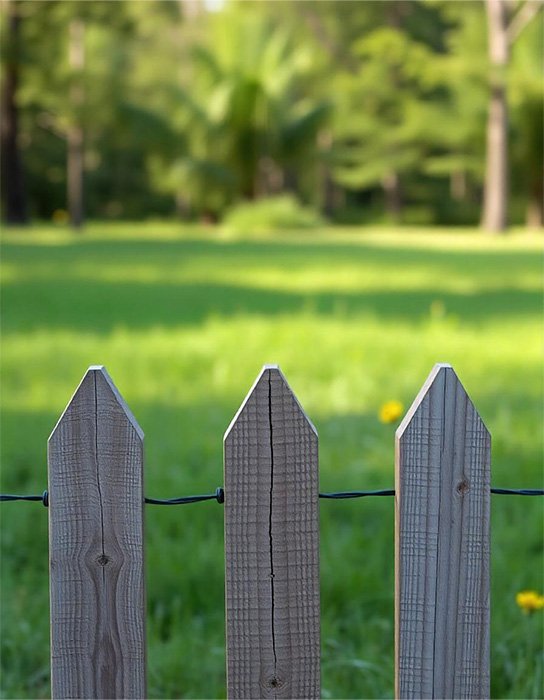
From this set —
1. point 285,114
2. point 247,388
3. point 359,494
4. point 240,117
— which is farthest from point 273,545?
point 240,117

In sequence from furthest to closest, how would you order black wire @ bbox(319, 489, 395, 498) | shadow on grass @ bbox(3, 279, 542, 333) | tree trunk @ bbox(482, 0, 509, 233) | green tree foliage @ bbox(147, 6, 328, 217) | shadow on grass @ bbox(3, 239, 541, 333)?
green tree foliage @ bbox(147, 6, 328, 217) → tree trunk @ bbox(482, 0, 509, 233) → shadow on grass @ bbox(3, 239, 541, 333) → shadow on grass @ bbox(3, 279, 542, 333) → black wire @ bbox(319, 489, 395, 498)

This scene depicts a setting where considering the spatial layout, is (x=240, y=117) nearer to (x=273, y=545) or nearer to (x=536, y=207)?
(x=536, y=207)

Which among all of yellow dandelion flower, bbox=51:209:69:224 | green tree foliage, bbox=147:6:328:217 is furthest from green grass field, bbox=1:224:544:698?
yellow dandelion flower, bbox=51:209:69:224

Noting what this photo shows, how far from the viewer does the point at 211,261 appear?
14.2 meters

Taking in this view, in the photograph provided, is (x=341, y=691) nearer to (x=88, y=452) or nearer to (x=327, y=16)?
(x=88, y=452)

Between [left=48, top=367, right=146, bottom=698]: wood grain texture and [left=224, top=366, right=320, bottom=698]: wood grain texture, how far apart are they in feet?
0.50

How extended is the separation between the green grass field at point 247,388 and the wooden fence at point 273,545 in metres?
0.83

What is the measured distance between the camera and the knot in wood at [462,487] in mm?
1672

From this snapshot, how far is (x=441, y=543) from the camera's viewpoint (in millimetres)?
1676

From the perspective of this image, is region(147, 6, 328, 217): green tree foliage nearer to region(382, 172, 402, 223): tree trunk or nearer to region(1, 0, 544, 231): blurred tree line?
region(1, 0, 544, 231): blurred tree line

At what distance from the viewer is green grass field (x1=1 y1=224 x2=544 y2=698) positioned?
9.05ft

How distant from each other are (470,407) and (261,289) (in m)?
8.88

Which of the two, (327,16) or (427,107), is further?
(327,16)

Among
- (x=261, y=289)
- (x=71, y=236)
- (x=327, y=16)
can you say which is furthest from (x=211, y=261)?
(x=327, y=16)
